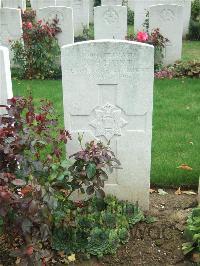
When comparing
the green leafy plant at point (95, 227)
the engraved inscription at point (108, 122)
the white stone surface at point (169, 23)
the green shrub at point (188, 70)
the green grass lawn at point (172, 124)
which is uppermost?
the white stone surface at point (169, 23)

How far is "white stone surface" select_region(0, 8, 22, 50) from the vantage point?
9.21 m

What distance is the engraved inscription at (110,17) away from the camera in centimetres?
1001

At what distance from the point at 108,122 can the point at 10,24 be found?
6339mm

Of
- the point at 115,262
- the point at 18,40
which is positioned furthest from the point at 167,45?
the point at 115,262

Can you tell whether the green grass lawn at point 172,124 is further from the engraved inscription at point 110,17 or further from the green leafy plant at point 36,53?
the engraved inscription at point 110,17

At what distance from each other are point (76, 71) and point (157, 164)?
1.73 metres

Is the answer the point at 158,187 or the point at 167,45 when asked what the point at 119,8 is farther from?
the point at 158,187

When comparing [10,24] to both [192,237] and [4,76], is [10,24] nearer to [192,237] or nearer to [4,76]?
[4,76]

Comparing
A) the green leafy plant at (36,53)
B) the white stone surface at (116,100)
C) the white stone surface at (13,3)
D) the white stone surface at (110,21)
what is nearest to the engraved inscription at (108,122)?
the white stone surface at (116,100)

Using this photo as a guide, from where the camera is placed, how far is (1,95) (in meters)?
3.79

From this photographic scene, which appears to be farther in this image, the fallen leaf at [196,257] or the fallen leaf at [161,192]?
the fallen leaf at [161,192]

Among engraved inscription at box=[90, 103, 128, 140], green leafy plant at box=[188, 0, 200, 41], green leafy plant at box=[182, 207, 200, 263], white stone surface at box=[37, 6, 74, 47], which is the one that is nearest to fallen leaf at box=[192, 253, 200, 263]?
green leafy plant at box=[182, 207, 200, 263]

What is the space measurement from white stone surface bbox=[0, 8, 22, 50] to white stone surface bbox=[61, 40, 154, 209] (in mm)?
6042

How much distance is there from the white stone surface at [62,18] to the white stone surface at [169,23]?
5.86 ft
